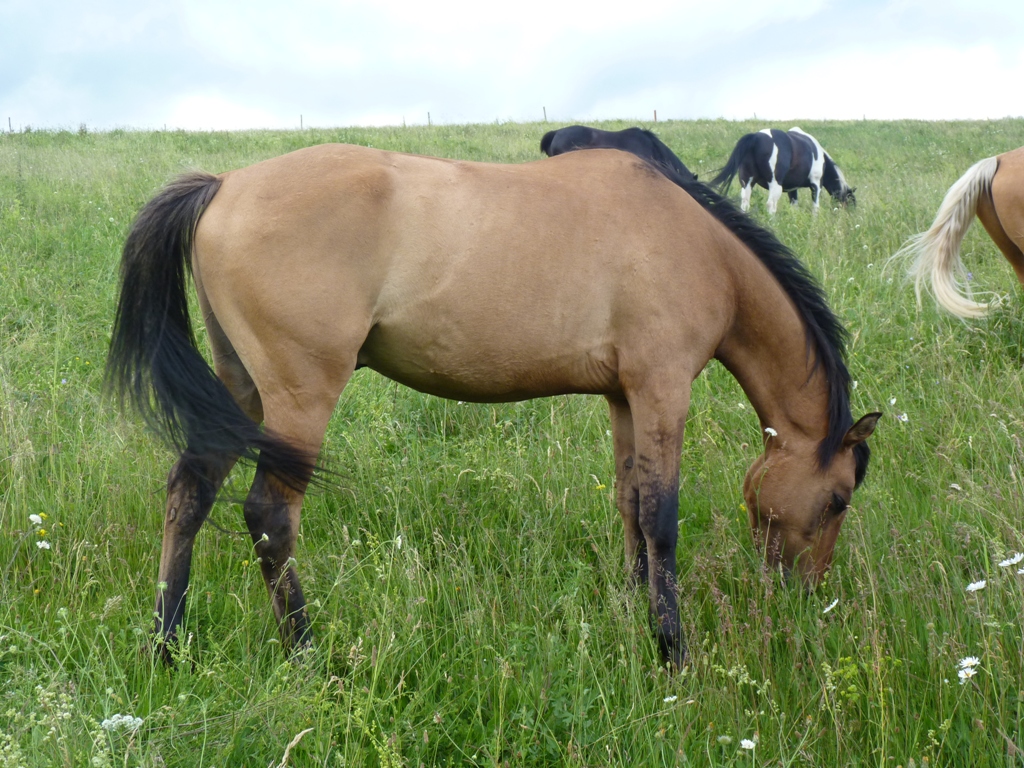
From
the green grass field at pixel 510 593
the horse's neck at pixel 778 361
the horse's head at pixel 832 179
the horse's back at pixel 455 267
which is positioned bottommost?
the green grass field at pixel 510 593

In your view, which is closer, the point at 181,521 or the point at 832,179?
the point at 181,521

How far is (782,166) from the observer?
13.9 meters

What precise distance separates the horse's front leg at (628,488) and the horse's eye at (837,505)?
2.78ft

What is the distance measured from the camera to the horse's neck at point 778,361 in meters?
3.52

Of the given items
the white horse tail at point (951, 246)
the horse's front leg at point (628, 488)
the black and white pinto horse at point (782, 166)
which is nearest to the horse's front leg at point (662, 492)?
the horse's front leg at point (628, 488)

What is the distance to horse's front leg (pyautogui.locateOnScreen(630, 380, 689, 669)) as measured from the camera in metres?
3.17

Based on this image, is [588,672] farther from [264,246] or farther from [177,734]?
[264,246]

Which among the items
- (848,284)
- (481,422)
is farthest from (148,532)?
(848,284)

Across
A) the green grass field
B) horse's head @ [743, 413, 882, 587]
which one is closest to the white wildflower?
the green grass field

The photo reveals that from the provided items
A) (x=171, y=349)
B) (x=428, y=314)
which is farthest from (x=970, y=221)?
(x=171, y=349)

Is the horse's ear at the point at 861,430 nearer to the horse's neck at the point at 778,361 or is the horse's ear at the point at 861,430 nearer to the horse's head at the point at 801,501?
the horse's head at the point at 801,501

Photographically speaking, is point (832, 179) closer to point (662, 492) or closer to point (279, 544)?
point (662, 492)

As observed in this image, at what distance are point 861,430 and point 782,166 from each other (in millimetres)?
11733

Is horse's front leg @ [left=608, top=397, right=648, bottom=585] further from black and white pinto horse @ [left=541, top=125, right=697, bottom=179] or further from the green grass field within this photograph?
black and white pinto horse @ [left=541, top=125, right=697, bottom=179]
